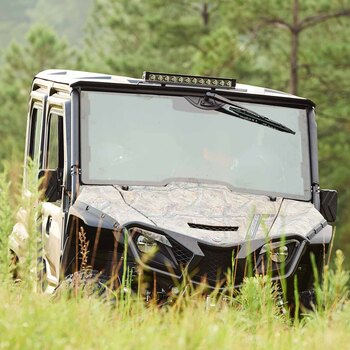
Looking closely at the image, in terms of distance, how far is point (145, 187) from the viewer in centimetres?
803

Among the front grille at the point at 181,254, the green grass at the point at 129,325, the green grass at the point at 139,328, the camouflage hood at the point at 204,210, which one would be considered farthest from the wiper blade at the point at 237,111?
the green grass at the point at 139,328

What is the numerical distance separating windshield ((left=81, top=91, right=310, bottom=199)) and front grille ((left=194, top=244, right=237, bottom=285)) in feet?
3.09

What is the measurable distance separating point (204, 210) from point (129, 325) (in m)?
2.41

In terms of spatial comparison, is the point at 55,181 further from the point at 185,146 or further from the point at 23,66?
the point at 23,66

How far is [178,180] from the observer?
8188 millimetres

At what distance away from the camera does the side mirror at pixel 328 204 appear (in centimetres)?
850

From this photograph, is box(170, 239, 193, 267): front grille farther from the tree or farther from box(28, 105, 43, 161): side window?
the tree

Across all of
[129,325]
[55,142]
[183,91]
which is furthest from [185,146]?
[129,325]

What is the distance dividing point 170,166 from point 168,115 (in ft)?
1.31

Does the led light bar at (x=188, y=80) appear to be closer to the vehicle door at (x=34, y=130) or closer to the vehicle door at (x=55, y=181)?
the vehicle door at (x=55, y=181)

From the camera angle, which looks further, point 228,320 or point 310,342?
point 228,320

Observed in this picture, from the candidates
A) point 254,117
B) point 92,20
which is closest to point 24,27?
point 92,20

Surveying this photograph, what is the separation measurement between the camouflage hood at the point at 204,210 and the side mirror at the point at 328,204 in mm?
220

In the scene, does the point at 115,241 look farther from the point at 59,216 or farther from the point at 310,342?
the point at 310,342
